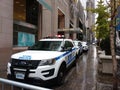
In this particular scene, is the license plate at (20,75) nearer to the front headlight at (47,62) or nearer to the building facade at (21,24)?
the front headlight at (47,62)

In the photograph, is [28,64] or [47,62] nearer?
[28,64]

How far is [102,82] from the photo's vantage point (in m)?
7.94

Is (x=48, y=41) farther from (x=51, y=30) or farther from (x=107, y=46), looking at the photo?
(x=51, y=30)

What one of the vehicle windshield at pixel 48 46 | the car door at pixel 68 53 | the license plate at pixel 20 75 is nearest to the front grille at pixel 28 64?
the license plate at pixel 20 75

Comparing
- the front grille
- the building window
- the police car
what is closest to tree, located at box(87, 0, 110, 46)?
the police car

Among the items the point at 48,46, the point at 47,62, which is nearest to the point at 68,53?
the point at 48,46

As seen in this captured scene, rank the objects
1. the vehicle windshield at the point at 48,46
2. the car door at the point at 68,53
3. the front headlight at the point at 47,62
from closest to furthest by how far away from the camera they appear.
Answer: the front headlight at the point at 47,62 < the vehicle windshield at the point at 48,46 < the car door at the point at 68,53

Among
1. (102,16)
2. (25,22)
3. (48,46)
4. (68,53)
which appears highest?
(25,22)

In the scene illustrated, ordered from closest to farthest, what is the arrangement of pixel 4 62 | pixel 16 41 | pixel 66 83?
pixel 66 83
pixel 4 62
pixel 16 41

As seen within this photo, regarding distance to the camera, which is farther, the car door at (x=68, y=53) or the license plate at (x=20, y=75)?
the car door at (x=68, y=53)

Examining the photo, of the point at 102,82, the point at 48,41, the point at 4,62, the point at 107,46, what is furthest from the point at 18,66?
the point at 107,46

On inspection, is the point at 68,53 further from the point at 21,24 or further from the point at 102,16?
the point at 21,24

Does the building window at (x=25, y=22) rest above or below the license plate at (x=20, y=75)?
above

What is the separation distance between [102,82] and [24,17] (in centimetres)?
1006
